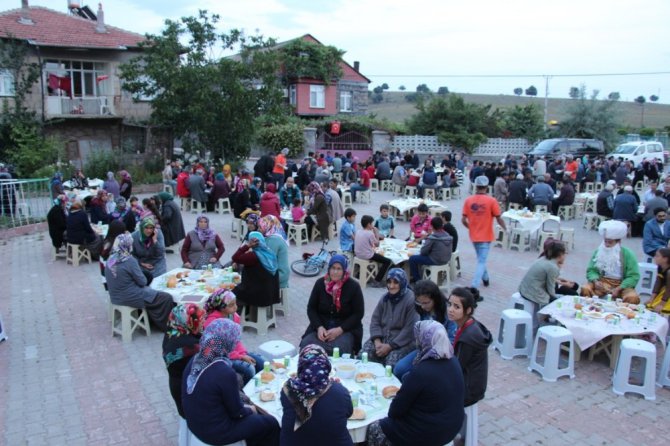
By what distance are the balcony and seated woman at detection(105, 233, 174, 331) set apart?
19.5m

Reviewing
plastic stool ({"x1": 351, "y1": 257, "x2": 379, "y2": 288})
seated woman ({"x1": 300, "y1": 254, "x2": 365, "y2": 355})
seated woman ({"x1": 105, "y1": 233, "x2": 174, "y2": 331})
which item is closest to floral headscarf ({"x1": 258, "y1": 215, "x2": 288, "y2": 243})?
seated woman ({"x1": 105, "y1": 233, "x2": 174, "y2": 331})

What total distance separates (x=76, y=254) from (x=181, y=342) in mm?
7646

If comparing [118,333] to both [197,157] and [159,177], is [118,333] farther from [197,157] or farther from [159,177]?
[197,157]

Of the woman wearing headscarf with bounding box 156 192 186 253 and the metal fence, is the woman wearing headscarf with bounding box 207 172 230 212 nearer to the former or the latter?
the metal fence

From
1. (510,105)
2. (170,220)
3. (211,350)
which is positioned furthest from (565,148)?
(510,105)

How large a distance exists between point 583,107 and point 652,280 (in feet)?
97.0

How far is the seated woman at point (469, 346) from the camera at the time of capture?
4.43m

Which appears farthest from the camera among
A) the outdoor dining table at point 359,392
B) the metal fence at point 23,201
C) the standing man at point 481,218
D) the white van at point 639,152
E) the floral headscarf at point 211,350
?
the white van at point 639,152

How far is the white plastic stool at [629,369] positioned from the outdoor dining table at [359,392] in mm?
2823

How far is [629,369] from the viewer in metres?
5.77

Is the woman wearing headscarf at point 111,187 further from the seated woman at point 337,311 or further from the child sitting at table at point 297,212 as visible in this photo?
the seated woman at point 337,311

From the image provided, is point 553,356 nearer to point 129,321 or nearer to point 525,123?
point 129,321

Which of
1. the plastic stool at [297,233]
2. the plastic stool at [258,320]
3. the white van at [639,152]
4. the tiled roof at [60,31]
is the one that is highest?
the tiled roof at [60,31]

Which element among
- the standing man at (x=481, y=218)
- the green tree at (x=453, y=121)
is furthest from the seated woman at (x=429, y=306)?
the green tree at (x=453, y=121)
